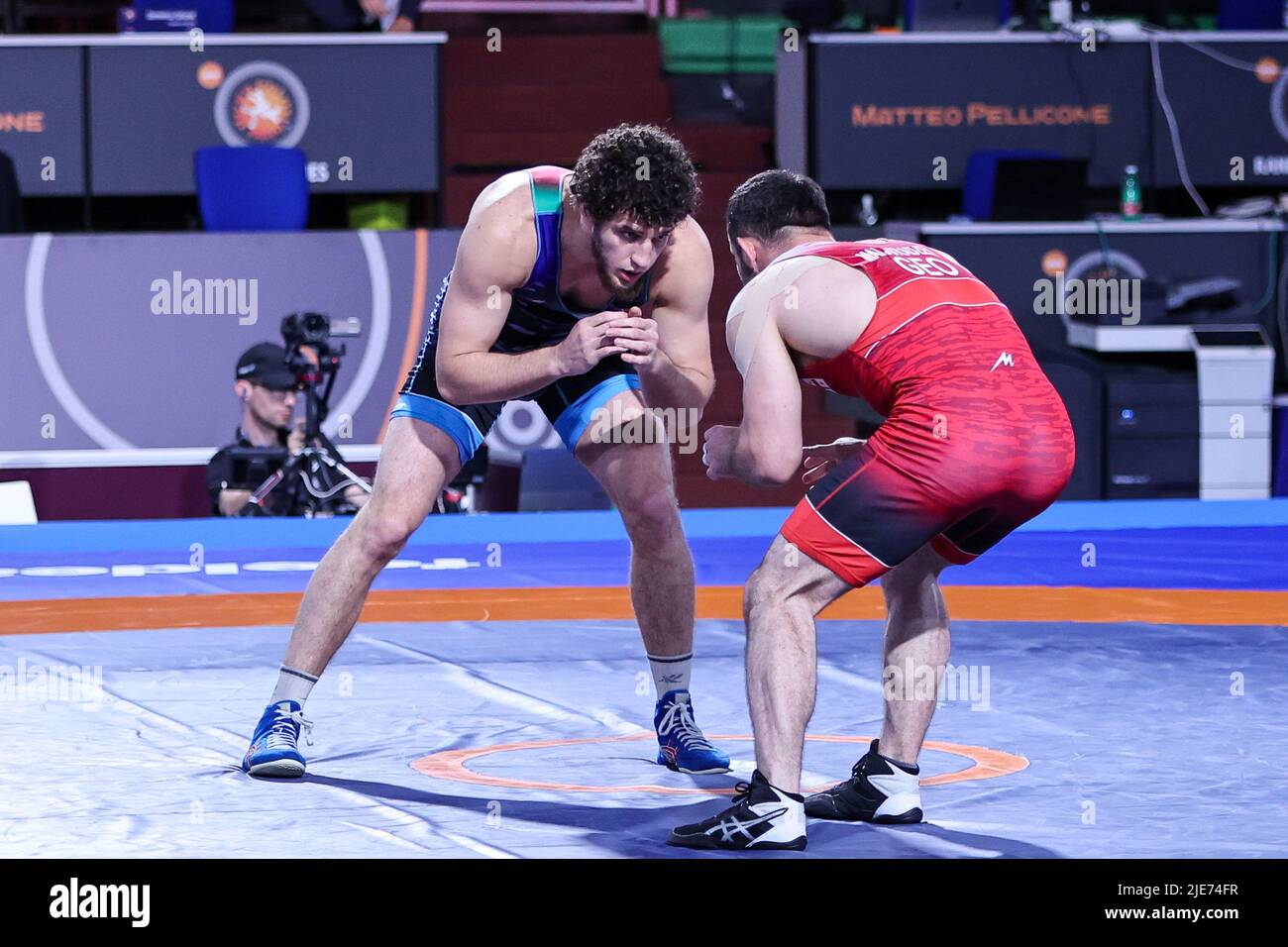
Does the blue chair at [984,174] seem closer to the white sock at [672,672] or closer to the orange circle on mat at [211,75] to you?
the orange circle on mat at [211,75]

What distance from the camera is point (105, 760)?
3.75 meters

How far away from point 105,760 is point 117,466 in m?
5.15

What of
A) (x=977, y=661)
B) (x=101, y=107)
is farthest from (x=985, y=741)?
(x=101, y=107)

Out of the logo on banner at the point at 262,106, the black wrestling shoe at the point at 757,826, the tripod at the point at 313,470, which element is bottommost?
the black wrestling shoe at the point at 757,826

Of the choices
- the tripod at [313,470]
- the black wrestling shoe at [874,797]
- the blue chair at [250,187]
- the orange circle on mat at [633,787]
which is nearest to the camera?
the black wrestling shoe at [874,797]

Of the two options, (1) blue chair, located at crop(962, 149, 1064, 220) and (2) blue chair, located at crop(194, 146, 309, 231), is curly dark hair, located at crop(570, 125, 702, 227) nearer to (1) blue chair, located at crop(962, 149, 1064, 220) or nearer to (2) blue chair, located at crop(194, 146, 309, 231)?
(2) blue chair, located at crop(194, 146, 309, 231)

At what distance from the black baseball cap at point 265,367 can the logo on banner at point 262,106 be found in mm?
1923

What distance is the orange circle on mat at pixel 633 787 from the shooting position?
357cm

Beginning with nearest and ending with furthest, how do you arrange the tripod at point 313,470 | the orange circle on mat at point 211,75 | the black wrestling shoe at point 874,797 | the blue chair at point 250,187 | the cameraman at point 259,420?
the black wrestling shoe at point 874,797, the tripod at point 313,470, the cameraman at point 259,420, the blue chair at point 250,187, the orange circle on mat at point 211,75

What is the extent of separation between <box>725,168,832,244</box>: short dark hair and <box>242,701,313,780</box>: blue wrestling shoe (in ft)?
Result: 4.08

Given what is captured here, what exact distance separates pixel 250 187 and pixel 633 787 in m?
5.85

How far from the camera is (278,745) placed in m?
3.67
